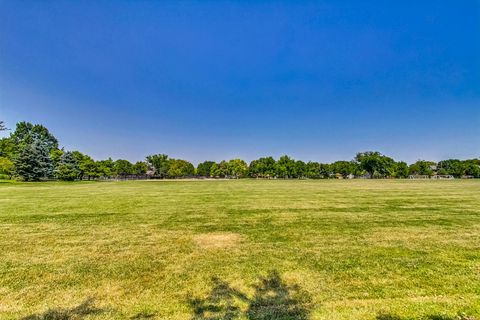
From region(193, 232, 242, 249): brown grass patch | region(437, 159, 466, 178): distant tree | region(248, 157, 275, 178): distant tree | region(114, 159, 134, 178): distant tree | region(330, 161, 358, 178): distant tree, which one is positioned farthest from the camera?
region(437, 159, 466, 178): distant tree

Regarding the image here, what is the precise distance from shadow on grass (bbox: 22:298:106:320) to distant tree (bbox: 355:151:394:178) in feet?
385

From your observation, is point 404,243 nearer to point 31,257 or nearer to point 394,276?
point 394,276

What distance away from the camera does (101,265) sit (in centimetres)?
576

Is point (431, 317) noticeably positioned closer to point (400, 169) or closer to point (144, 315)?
point (144, 315)

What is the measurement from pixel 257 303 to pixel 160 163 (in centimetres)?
10975

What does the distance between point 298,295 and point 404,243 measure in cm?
455

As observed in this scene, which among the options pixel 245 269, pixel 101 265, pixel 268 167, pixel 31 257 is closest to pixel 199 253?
pixel 245 269

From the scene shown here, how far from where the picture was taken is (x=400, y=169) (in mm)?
107750

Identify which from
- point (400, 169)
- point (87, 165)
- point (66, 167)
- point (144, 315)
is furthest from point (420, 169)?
point (144, 315)

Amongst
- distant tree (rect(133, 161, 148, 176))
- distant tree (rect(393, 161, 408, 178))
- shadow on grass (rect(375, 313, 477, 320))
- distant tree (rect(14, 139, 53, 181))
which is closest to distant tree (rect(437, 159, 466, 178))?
distant tree (rect(393, 161, 408, 178))

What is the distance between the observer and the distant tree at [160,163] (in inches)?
4262

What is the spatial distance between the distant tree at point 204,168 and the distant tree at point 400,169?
73746mm

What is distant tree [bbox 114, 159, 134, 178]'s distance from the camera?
95.0m

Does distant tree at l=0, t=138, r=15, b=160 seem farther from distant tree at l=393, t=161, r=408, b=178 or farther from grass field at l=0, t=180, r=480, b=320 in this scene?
distant tree at l=393, t=161, r=408, b=178
